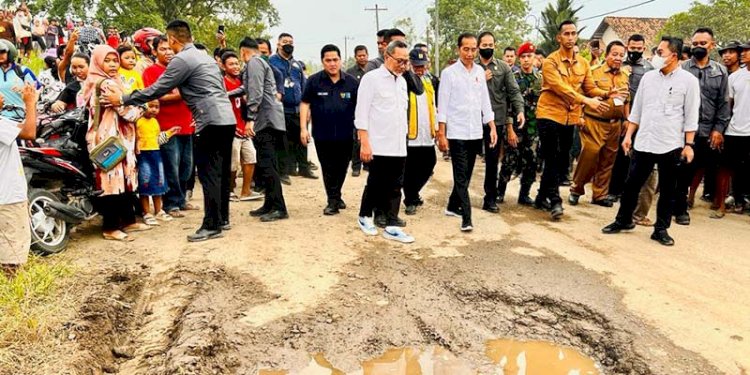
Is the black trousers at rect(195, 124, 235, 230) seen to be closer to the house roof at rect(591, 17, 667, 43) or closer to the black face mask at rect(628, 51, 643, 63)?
the black face mask at rect(628, 51, 643, 63)

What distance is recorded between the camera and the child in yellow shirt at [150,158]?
15.8ft

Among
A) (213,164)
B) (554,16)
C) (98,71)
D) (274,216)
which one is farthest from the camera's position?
(554,16)

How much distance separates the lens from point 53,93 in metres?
6.25

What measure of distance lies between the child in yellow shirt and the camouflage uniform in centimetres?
361

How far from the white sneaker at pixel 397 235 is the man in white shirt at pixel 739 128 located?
12.5ft

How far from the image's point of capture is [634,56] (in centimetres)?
605

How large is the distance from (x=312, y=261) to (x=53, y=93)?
14.1ft

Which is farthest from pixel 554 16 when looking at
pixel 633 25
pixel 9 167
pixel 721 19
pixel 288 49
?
pixel 9 167

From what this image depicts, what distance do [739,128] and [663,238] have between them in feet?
6.51

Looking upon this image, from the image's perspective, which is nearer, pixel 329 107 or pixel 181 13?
pixel 329 107

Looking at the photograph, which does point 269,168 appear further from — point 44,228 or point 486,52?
point 486,52

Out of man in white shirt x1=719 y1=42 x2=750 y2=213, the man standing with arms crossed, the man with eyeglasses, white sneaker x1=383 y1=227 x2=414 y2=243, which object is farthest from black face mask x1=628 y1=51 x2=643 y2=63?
white sneaker x1=383 y1=227 x2=414 y2=243

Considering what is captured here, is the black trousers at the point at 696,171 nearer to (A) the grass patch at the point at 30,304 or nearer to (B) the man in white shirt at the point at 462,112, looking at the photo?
(B) the man in white shirt at the point at 462,112

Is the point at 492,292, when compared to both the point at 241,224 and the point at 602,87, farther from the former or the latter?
the point at 602,87
